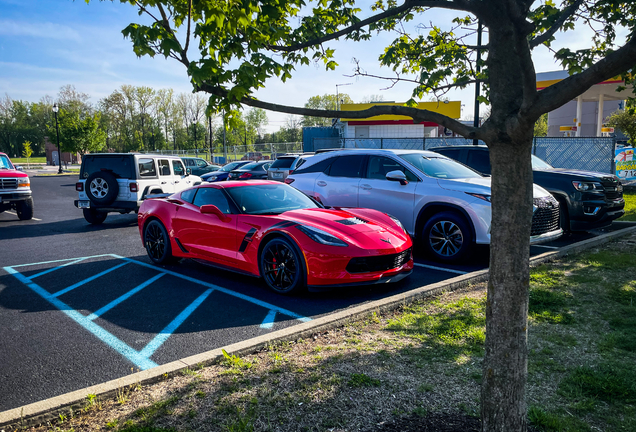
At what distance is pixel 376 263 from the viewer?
5.79 m

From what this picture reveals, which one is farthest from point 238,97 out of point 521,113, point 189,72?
point 521,113

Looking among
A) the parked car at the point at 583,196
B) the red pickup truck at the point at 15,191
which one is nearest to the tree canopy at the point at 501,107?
the parked car at the point at 583,196

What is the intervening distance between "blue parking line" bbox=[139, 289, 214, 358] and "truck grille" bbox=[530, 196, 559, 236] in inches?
207

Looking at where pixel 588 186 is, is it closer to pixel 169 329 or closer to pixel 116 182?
pixel 169 329

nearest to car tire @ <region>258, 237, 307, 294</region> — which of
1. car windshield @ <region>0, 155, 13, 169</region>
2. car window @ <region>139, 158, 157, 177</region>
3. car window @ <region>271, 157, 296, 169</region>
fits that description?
car window @ <region>139, 158, 157, 177</region>

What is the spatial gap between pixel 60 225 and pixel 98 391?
37.2 feet

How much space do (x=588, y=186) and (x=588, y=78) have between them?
26.4 ft

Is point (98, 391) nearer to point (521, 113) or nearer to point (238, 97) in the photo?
point (238, 97)

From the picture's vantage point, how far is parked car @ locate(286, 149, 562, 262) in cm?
746

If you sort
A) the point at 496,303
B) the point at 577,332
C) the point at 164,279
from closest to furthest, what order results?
the point at 496,303
the point at 577,332
the point at 164,279

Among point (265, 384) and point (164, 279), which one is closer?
point (265, 384)

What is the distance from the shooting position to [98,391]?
3234 millimetres

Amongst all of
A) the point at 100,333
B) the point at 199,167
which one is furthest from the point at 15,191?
the point at 199,167

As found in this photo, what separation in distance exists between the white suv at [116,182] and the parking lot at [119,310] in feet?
10.8
